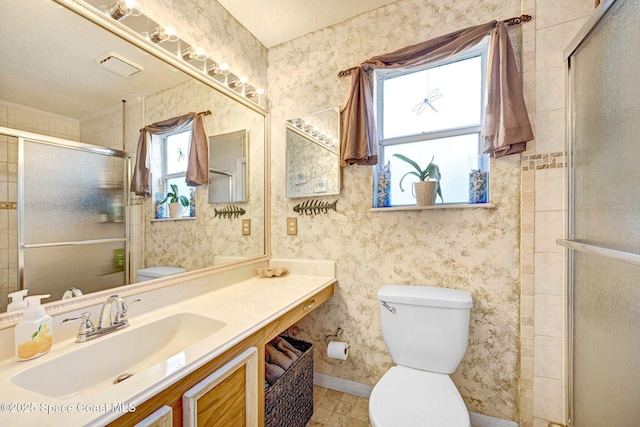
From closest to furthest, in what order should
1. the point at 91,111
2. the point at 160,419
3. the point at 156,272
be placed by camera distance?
the point at 160,419
the point at 91,111
the point at 156,272

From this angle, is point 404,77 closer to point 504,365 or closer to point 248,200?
point 248,200

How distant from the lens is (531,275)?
1.28 m

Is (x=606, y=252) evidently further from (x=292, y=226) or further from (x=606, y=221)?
(x=292, y=226)

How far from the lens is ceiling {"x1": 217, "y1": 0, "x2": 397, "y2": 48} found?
157cm

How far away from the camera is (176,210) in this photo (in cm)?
136

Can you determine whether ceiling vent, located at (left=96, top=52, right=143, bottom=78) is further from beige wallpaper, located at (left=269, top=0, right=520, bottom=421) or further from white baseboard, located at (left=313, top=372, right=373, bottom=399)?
white baseboard, located at (left=313, top=372, right=373, bottom=399)

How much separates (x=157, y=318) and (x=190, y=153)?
84 cm

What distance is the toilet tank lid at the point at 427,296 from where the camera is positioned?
4.14 ft

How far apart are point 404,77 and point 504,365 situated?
5.71 feet

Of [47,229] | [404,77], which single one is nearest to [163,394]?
[47,229]

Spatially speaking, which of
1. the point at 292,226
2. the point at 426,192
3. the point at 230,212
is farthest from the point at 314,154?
the point at 426,192

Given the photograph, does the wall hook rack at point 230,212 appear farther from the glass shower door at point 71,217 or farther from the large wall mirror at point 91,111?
the glass shower door at point 71,217

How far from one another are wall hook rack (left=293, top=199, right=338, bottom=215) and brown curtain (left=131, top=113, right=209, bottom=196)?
0.63 m

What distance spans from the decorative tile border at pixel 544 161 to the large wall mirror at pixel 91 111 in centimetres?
171
